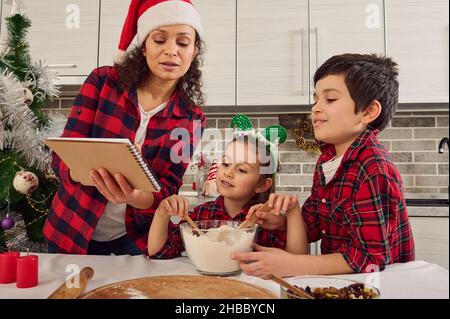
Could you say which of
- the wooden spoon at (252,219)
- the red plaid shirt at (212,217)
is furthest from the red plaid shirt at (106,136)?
the wooden spoon at (252,219)

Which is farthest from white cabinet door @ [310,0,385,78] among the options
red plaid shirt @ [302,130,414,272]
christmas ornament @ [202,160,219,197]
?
red plaid shirt @ [302,130,414,272]

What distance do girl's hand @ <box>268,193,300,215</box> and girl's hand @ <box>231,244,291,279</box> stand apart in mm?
147

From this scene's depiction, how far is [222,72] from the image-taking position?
2.43 m

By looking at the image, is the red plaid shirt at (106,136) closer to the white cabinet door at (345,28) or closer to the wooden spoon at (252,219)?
the wooden spoon at (252,219)

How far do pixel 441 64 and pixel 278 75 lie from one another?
936 mm

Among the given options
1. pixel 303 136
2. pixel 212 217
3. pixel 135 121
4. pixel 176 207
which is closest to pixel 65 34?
pixel 135 121

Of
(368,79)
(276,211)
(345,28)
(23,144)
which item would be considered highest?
(345,28)

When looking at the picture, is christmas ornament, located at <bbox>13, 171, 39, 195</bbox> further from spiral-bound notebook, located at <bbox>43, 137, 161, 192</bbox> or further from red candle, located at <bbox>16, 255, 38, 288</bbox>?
red candle, located at <bbox>16, 255, 38, 288</bbox>

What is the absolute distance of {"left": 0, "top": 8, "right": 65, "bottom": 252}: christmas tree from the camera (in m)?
1.68

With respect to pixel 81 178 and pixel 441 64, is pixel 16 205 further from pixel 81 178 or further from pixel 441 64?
pixel 441 64

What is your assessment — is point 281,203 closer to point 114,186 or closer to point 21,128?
point 114,186

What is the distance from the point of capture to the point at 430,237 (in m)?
2.06

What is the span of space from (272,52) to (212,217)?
143cm

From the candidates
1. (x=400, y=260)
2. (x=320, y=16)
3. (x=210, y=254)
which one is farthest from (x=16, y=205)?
(x=320, y=16)
